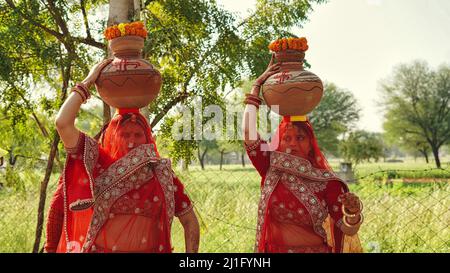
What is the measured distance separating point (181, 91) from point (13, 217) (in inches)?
109

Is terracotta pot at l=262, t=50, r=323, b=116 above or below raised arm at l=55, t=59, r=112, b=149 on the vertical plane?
above

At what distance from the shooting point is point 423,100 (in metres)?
25.5

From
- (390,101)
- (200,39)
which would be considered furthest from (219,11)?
(390,101)

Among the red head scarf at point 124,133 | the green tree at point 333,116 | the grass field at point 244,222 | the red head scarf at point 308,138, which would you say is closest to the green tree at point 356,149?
the green tree at point 333,116

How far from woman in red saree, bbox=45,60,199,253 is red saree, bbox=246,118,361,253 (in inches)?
19.8

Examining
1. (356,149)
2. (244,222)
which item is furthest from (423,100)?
(244,222)

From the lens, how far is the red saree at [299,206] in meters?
2.66

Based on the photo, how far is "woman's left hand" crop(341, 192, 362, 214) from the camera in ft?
8.46

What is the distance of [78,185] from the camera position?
2529 mm

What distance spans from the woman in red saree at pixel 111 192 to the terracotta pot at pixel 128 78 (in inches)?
2.6

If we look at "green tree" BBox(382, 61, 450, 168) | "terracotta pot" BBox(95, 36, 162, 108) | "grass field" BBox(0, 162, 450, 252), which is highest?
"green tree" BBox(382, 61, 450, 168)

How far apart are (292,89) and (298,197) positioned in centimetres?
56

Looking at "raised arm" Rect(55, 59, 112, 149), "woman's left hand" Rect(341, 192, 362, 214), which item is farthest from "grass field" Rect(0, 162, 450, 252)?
"raised arm" Rect(55, 59, 112, 149)

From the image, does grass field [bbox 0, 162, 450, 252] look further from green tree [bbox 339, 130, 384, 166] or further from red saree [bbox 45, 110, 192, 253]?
green tree [bbox 339, 130, 384, 166]
